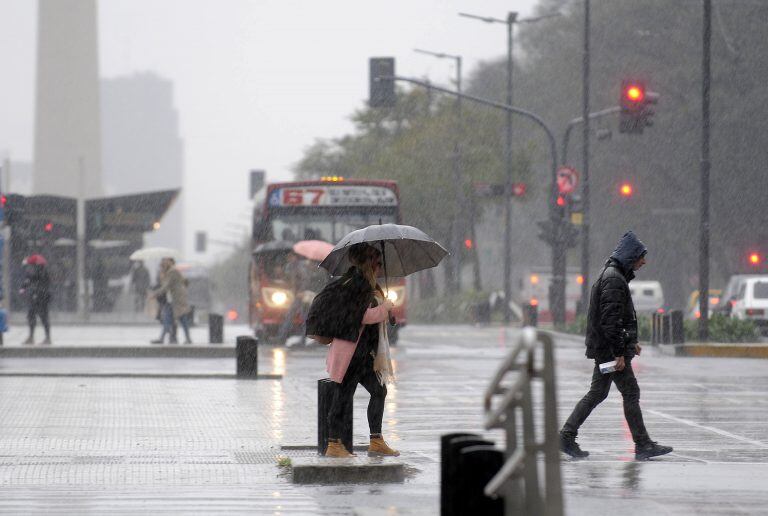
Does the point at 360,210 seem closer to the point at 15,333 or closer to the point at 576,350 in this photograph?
the point at 576,350

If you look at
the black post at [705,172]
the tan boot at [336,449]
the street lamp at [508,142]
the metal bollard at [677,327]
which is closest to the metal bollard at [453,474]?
the tan boot at [336,449]

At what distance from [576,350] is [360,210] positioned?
16.6 feet

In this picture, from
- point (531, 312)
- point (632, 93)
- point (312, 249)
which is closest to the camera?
point (312, 249)

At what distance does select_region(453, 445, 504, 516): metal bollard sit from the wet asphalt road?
6.08ft

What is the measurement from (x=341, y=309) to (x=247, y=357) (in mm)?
10077

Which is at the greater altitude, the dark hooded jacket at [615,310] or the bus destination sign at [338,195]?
the bus destination sign at [338,195]

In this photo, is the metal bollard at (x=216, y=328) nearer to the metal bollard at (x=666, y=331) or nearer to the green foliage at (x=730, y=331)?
the metal bollard at (x=666, y=331)

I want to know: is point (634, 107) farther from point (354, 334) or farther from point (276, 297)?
point (354, 334)

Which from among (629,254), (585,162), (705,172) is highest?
(585,162)

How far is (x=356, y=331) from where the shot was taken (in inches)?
466

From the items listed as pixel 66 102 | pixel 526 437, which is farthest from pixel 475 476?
pixel 66 102

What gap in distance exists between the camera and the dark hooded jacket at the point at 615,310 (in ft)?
41.6

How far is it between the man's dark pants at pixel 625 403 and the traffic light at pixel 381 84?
2191 centimetres

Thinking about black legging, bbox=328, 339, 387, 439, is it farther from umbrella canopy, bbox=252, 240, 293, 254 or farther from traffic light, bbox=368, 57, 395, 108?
traffic light, bbox=368, 57, 395, 108
